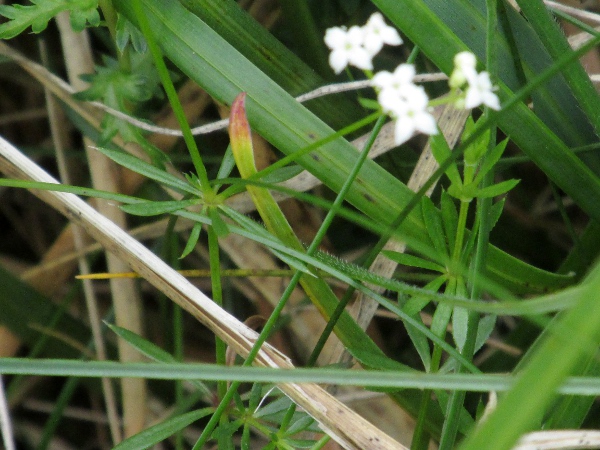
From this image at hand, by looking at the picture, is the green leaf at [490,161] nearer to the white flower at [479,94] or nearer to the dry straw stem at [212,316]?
the white flower at [479,94]

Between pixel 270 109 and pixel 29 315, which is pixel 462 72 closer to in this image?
pixel 270 109

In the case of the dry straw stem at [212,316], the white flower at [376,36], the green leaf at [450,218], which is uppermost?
the green leaf at [450,218]

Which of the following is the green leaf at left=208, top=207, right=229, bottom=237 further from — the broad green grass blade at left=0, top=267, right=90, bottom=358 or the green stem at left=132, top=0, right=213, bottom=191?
the broad green grass blade at left=0, top=267, right=90, bottom=358

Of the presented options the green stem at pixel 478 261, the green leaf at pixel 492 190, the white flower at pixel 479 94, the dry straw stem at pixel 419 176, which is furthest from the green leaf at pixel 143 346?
the white flower at pixel 479 94

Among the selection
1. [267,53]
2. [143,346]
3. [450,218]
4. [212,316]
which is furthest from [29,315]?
[450,218]

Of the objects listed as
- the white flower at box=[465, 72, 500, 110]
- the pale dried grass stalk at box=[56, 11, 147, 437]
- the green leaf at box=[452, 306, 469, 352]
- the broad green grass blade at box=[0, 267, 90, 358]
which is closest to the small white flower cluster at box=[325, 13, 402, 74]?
the white flower at box=[465, 72, 500, 110]

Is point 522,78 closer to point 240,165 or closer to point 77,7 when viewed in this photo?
point 240,165
